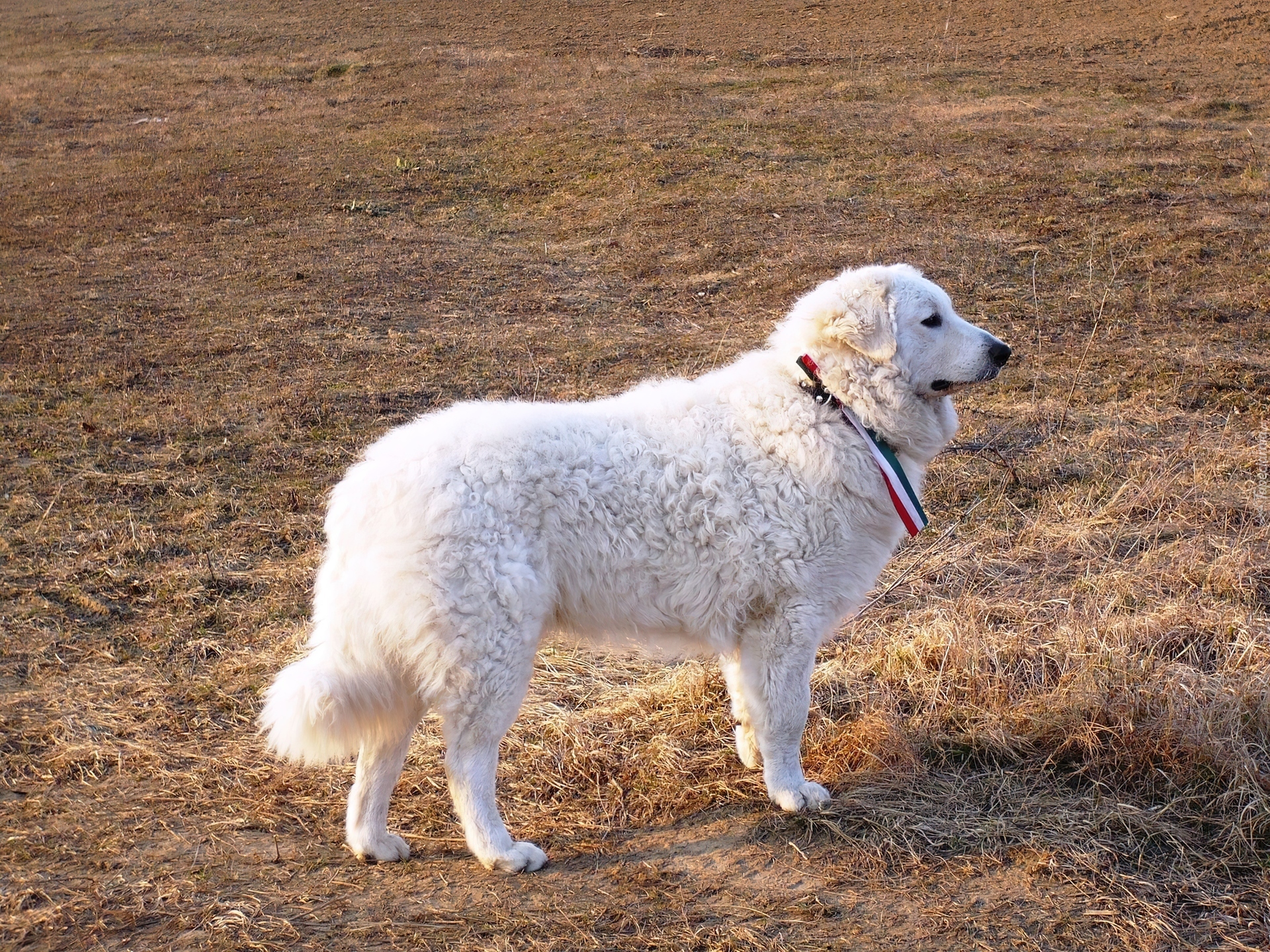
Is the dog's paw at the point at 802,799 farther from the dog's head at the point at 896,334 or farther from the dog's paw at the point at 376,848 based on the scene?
the dog's head at the point at 896,334

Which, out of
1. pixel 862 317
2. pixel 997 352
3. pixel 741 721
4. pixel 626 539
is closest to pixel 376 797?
pixel 626 539

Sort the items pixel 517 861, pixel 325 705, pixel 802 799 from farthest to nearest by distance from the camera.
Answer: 1. pixel 802 799
2. pixel 517 861
3. pixel 325 705

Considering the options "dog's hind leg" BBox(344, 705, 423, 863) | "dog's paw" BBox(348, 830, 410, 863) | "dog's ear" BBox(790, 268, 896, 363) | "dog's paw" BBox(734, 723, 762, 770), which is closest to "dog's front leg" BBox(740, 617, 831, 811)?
"dog's paw" BBox(734, 723, 762, 770)

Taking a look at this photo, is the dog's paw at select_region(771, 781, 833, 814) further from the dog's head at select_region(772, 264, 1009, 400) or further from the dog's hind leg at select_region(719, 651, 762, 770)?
the dog's head at select_region(772, 264, 1009, 400)

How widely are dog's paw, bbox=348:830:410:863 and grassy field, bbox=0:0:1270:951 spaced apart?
0.11 meters

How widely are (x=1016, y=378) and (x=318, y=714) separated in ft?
22.2

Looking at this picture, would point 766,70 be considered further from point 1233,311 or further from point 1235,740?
A: point 1235,740

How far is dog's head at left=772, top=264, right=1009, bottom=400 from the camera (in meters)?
4.44

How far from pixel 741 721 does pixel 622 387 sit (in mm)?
4994

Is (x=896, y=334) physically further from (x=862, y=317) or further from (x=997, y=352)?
(x=997, y=352)

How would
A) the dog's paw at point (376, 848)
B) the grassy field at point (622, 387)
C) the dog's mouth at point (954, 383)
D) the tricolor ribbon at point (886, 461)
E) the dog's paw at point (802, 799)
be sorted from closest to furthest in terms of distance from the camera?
1. the grassy field at point (622, 387)
2. the dog's paw at point (376, 848)
3. the dog's paw at point (802, 799)
4. the tricolor ribbon at point (886, 461)
5. the dog's mouth at point (954, 383)

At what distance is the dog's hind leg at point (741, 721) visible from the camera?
4.58 meters

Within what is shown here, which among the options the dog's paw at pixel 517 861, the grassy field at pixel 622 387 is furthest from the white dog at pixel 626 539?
the grassy field at pixel 622 387

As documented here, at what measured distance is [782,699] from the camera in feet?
14.0
